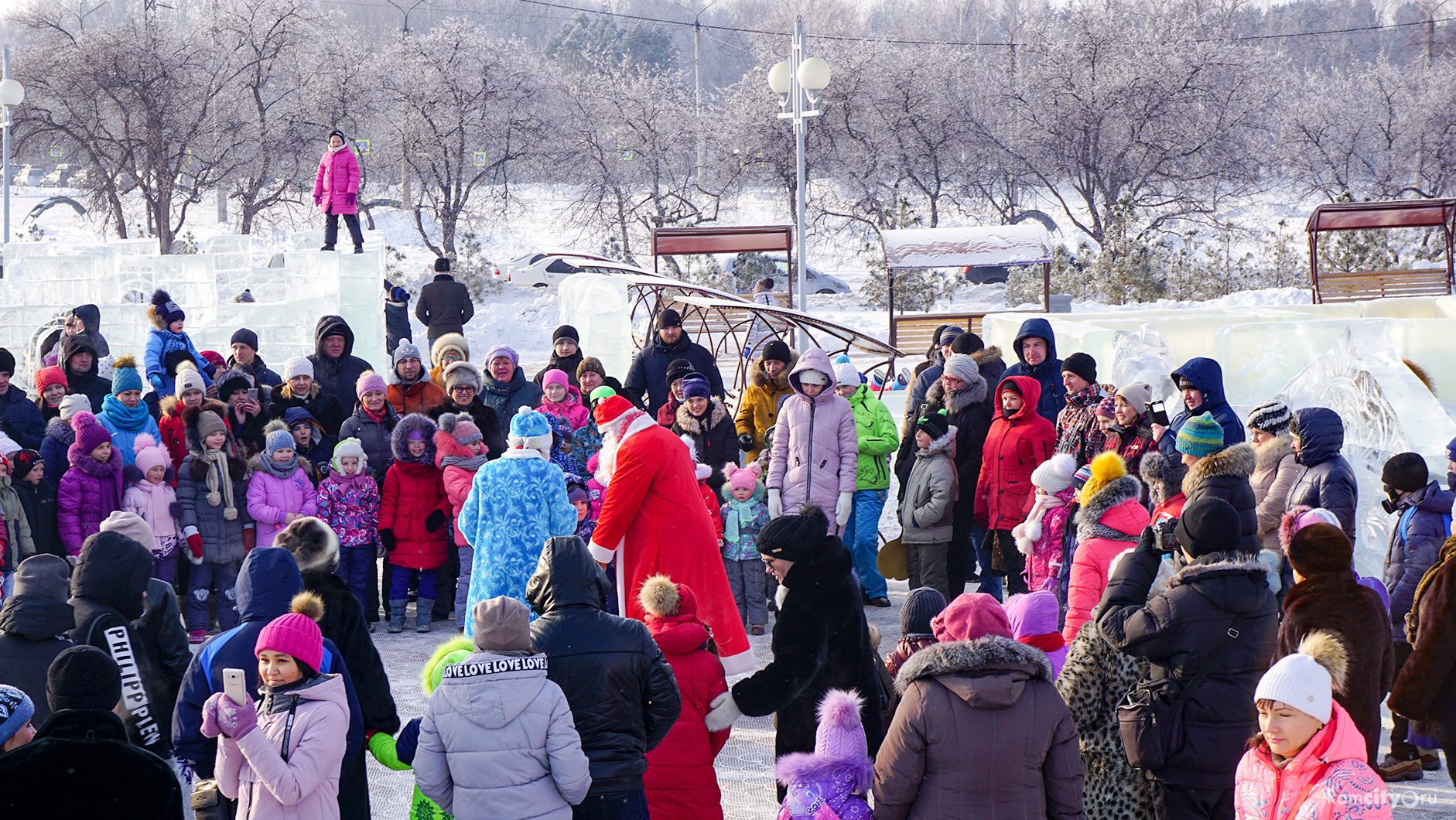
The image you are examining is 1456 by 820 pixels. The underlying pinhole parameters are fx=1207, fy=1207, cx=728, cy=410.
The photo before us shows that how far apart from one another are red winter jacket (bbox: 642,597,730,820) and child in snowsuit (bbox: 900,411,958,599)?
327cm

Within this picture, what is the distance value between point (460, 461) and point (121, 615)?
3208 millimetres

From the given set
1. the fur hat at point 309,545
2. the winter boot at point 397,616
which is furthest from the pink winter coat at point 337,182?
the fur hat at point 309,545

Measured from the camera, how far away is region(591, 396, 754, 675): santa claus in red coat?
4.79 m

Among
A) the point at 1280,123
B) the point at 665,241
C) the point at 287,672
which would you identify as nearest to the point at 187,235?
the point at 665,241

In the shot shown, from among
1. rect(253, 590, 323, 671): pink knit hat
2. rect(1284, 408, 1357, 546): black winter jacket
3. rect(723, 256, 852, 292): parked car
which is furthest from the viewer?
rect(723, 256, 852, 292): parked car

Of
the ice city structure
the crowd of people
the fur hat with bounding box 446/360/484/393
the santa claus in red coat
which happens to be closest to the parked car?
the ice city structure

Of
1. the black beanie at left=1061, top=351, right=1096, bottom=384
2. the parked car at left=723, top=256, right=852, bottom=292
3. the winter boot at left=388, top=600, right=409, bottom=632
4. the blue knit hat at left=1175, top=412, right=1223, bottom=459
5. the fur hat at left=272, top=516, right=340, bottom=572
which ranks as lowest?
the winter boot at left=388, top=600, right=409, bottom=632

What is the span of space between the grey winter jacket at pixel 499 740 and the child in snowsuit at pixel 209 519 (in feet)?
14.1

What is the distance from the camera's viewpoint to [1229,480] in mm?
4160

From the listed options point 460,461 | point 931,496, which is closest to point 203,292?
point 460,461

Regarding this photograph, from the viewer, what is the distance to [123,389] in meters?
6.96

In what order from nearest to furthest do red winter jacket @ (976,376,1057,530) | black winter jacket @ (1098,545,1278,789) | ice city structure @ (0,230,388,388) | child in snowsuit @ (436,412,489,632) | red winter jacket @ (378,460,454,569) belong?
black winter jacket @ (1098,545,1278,789)
red winter jacket @ (976,376,1057,530)
child in snowsuit @ (436,412,489,632)
red winter jacket @ (378,460,454,569)
ice city structure @ (0,230,388,388)

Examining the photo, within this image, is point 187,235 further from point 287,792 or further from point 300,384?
point 287,792

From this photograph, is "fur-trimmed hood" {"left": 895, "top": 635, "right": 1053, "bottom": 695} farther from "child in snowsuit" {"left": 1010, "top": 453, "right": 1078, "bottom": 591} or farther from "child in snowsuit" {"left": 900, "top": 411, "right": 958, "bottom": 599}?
"child in snowsuit" {"left": 900, "top": 411, "right": 958, "bottom": 599}
